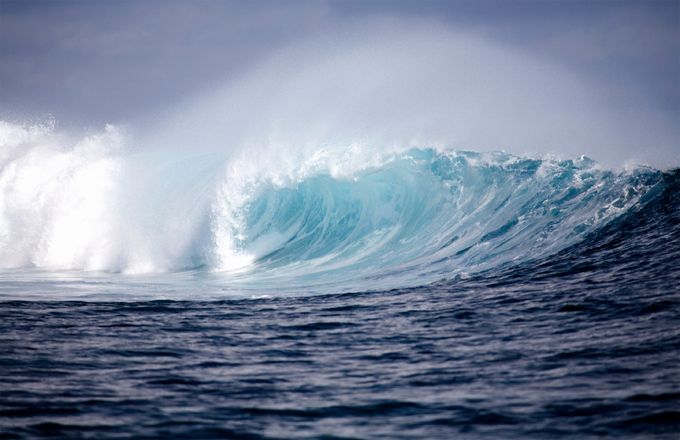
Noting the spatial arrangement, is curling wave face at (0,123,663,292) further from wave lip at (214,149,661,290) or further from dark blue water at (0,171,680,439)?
dark blue water at (0,171,680,439)

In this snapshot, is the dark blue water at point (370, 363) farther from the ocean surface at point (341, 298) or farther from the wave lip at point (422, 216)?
the wave lip at point (422, 216)

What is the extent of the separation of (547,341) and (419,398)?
1.92 metres

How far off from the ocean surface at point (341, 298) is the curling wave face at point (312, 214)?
53mm

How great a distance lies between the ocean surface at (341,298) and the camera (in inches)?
200

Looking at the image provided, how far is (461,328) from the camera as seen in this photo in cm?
780

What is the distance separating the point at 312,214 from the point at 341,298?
23.0 feet

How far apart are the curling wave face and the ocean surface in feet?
0.18

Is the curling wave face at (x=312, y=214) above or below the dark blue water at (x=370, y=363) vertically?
above

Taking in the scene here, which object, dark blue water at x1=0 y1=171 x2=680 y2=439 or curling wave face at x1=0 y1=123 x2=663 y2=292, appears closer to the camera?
dark blue water at x1=0 y1=171 x2=680 y2=439

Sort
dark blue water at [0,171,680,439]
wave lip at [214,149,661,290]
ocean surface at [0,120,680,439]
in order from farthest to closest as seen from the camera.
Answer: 1. wave lip at [214,149,661,290]
2. ocean surface at [0,120,680,439]
3. dark blue water at [0,171,680,439]

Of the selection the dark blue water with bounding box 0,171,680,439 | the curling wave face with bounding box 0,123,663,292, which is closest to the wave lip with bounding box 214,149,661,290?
the curling wave face with bounding box 0,123,663,292

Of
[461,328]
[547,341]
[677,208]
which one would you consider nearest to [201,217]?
[677,208]

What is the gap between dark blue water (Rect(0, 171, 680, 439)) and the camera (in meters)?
4.83

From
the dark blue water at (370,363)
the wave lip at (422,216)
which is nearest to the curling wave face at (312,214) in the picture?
the wave lip at (422,216)
